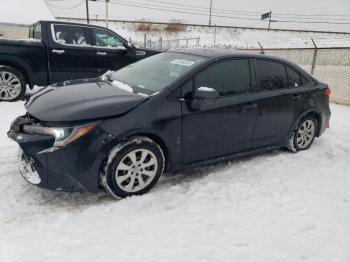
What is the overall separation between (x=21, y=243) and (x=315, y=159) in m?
4.02

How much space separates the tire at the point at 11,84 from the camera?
21.6 feet

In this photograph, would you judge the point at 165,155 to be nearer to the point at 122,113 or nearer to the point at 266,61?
the point at 122,113

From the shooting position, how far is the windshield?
365 cm

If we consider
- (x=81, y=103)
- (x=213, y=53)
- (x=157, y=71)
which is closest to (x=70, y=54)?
(x=157, y=71)

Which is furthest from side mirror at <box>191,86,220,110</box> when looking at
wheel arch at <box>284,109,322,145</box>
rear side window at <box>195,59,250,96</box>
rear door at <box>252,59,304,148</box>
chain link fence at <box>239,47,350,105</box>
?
chain link fence at <box>239,47,350,105</box>

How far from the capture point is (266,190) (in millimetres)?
3697

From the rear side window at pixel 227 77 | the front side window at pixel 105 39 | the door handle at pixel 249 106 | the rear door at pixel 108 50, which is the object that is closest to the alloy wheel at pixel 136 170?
the rear side window at pixel 227 77

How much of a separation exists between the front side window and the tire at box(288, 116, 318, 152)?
15.6 feet

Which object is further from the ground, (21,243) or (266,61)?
(266,61)

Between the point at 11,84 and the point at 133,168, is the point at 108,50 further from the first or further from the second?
the point at 133,168

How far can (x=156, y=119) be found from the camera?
3322 mm

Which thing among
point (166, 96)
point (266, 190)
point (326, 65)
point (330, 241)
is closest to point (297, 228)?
point (330, 241)

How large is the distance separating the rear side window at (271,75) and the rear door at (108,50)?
4.31 m

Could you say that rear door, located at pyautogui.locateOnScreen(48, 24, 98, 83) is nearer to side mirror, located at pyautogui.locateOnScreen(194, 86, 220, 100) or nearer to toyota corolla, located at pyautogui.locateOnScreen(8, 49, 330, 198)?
toyota corolla, located at pyautogui.locateOnScreen(8, 49, 330, 198)
